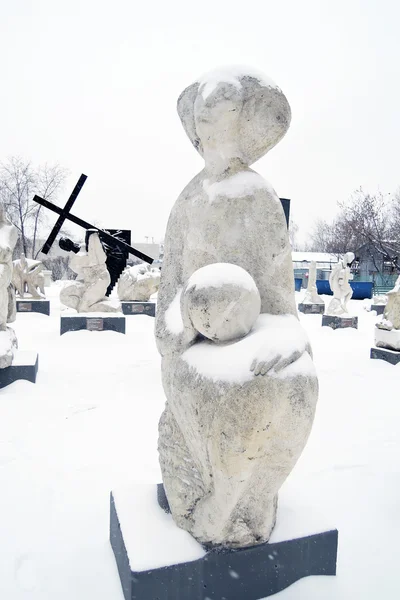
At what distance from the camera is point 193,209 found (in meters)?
2.07

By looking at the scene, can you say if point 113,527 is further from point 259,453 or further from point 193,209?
point 193,209

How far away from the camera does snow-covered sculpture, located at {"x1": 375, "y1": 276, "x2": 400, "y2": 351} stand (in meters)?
7.77

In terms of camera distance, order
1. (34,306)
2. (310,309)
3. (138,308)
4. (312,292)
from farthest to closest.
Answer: (312,292)
(310,309)
(138,308)
(34,306)

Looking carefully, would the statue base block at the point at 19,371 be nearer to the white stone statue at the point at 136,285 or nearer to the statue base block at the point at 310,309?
the white stone statue at the point at 136,285

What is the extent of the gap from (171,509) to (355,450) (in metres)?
2.33

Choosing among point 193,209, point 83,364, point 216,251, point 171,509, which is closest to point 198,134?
point 193,209

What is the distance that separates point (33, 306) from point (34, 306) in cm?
3

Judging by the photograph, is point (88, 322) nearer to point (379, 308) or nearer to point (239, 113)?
point (239, 113)

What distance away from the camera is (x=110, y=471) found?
338 cm

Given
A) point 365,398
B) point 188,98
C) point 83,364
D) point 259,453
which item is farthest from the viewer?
point 83,364

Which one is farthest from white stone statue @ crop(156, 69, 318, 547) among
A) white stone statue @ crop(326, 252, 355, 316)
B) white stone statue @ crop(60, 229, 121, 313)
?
white stone statue @ crop(326, 252, 355, 316)

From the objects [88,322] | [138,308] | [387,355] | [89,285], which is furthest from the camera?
[138,308]

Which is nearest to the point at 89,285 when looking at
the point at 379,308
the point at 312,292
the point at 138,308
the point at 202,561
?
the point at 138,308

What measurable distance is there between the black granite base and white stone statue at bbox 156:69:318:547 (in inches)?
245
